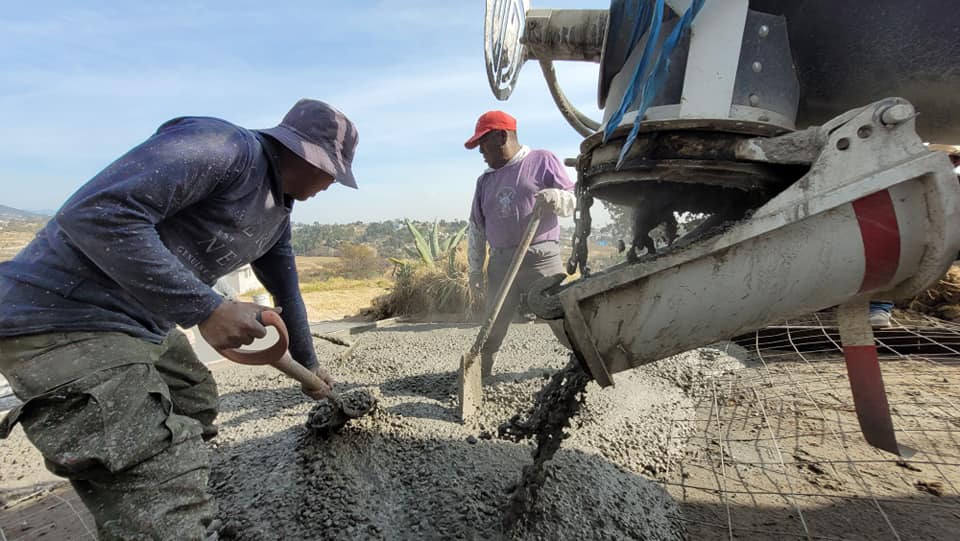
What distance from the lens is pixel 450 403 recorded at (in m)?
2.77

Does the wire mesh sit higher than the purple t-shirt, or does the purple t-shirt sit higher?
the purple t-shirt

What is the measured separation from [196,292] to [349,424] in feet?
3.55

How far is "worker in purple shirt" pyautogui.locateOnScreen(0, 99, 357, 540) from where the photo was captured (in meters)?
1.11

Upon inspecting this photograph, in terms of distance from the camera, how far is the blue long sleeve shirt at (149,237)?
43.4 inches

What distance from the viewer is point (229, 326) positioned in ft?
3.92

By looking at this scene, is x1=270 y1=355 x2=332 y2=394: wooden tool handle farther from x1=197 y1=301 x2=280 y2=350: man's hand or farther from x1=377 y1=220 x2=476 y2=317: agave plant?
x1=377 y1=220 x2=476 y2=317: agave plant

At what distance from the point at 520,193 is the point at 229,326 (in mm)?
2398

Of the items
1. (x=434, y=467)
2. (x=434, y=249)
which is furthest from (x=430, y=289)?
(x=434, y=467)

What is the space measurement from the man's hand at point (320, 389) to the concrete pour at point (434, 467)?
178 millimetres

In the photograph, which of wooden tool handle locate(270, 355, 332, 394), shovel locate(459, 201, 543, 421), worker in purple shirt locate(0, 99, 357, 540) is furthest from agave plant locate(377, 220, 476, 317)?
worker in purple shirt locate(0, 99, 357, 540)

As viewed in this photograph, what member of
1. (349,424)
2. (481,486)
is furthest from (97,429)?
(481,486)

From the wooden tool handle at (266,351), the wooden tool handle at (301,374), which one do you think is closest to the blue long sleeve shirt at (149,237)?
the wooden tool handle at (266,351)

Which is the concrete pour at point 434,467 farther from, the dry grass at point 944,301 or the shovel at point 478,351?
the dry grass at point 944,301

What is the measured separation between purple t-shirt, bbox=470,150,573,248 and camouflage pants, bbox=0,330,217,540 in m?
2.44
